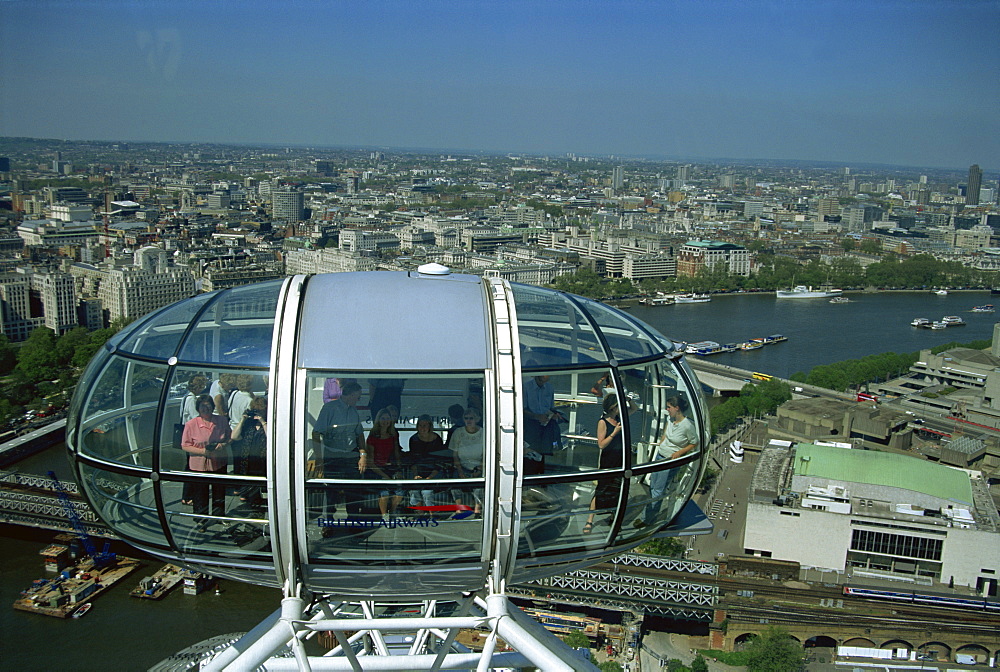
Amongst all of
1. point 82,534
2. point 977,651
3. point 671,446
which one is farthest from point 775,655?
point 82,534

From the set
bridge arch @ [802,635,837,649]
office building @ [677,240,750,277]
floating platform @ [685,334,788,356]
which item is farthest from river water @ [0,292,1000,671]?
office building @ [677,240,750,277]

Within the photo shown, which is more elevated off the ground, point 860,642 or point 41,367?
point 41,367

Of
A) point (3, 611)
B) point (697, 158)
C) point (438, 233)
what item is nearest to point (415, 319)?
point (3, 611)

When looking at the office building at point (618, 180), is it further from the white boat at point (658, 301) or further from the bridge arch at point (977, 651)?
the bridge arch at point (977, 651)

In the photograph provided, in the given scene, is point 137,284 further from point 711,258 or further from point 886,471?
point 711,258

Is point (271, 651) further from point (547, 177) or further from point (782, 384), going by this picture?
point (547, 177)

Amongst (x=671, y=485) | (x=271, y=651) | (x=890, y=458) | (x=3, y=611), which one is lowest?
(x=3, y=611)
